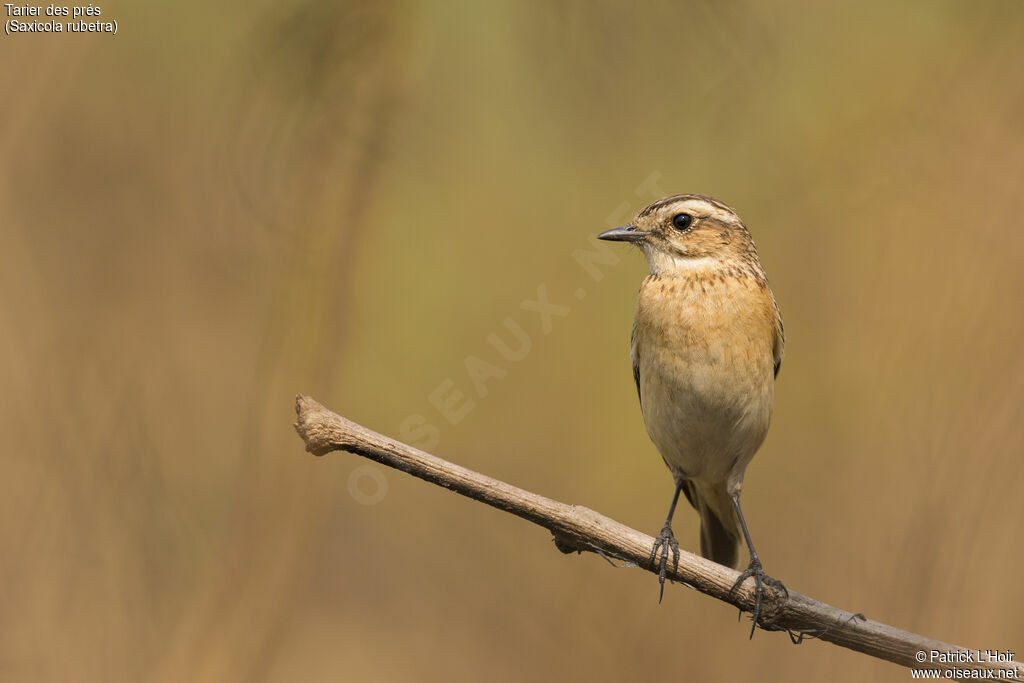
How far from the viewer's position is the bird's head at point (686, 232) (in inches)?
165

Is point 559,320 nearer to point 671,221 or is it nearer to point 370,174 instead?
point 671,221

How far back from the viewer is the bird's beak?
4.14 m

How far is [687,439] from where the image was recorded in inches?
168

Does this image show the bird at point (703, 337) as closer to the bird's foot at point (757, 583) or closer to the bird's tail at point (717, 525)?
the bird's foot at point (757, 583)

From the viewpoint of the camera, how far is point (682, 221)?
13.9 ft

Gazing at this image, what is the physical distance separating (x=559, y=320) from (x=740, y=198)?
4.06 ft

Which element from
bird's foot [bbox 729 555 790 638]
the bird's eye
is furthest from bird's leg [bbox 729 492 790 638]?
the bird's eye

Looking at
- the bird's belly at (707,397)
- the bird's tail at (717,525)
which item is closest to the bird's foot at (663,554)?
the bird's belly at (707,397)

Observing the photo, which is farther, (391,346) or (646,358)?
(391,346)

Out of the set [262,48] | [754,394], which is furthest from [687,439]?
[262,48]

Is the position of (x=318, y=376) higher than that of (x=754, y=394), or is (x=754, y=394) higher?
(x=754, y=394)

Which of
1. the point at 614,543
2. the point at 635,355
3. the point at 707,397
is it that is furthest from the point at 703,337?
the point at 614,543

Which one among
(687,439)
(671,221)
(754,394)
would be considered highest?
(671,221)

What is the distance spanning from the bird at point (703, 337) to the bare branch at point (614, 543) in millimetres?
452
